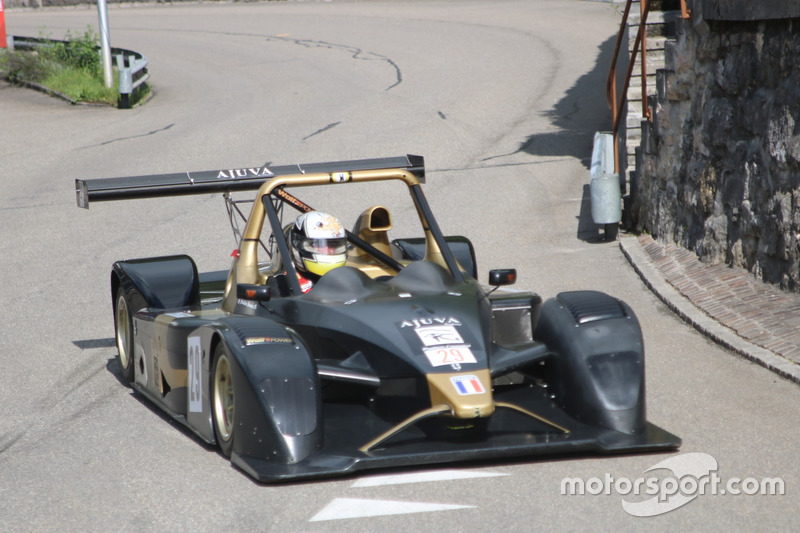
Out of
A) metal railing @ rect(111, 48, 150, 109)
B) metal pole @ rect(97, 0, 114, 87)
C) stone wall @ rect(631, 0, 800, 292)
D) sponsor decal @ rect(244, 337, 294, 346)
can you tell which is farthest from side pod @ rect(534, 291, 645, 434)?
metal pole @ rect(97, 0, 114, 87)

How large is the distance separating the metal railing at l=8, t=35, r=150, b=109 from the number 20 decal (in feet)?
60.4

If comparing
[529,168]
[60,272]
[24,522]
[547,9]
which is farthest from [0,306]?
[547,9]

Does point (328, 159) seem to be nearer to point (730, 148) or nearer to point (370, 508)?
point (730, 148)

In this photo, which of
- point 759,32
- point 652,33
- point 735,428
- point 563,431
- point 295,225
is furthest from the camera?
point 652,33

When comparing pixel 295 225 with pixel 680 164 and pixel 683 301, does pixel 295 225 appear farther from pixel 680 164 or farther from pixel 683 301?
pixel 680 164

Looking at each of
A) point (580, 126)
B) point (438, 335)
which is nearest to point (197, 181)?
point (438, 335)

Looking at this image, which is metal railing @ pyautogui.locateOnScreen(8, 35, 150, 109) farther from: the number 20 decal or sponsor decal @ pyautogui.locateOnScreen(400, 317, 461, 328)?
the number 20 decal

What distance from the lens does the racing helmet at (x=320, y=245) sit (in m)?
7.07

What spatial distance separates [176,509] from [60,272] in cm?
740

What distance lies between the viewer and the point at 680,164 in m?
11.3

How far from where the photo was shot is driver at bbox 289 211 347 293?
23.2 feet

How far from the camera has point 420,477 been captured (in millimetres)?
5531

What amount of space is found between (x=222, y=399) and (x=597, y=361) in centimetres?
216

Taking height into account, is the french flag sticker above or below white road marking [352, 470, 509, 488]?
above
